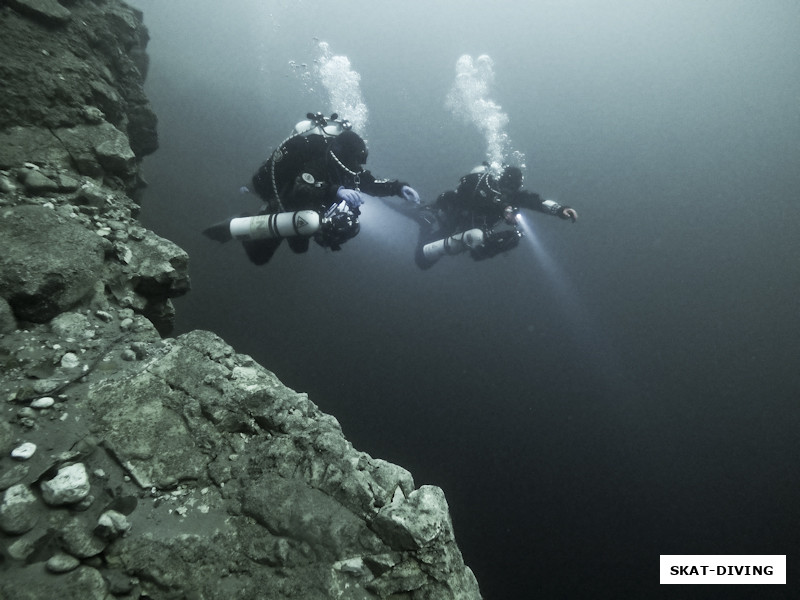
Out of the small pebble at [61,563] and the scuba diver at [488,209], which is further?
the scuba diver at [488,209]

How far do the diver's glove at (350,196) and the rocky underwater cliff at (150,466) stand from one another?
2.21 meters

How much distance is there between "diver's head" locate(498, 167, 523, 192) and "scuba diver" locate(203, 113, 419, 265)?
3525 mm

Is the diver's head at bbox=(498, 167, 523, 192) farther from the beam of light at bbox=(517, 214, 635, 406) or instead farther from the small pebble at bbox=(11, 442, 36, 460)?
the beam of light at bbox=(517, 214, 635, 406)

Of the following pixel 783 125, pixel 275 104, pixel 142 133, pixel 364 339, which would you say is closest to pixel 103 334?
pixel 142 133

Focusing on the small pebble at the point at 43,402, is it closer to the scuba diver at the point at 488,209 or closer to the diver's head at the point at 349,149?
the diver's head at the point at 349,149

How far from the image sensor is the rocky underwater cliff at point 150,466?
3.90 feet

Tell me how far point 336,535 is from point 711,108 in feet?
198

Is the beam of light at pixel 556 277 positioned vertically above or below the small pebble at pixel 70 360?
above

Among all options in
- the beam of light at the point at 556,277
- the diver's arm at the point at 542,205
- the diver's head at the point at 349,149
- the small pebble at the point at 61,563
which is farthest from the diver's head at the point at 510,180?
the beam of light at the point at 556,277

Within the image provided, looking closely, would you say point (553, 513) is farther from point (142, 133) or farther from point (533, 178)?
point (533, 178)

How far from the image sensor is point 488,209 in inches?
288

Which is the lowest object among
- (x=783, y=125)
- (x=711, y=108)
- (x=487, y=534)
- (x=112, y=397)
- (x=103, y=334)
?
(x=487, y=534)

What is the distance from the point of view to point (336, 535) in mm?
1438

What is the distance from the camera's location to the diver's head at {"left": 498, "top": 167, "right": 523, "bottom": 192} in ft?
23.7
